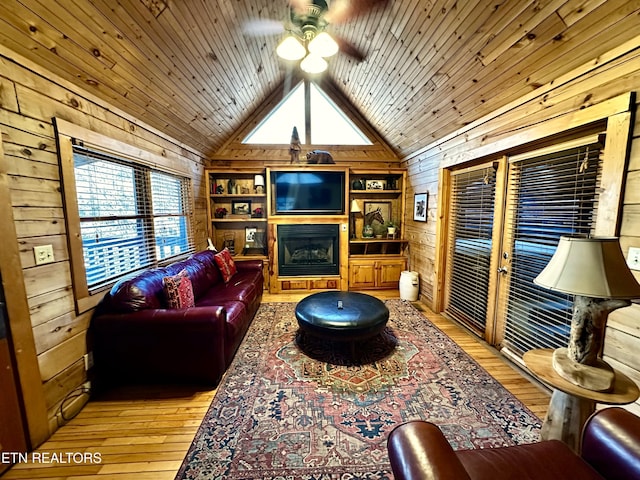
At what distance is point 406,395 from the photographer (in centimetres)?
212

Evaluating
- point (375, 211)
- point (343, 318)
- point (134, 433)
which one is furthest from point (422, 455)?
point (375, 211)

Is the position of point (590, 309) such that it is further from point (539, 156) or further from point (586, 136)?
point (539, 156)

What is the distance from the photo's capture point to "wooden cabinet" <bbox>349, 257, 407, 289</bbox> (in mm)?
4879

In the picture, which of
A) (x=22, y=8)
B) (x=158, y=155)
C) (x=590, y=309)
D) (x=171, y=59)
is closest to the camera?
(x=590, y=309)

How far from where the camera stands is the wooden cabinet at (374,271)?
488cm

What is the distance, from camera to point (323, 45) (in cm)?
227

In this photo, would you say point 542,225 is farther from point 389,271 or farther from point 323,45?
point 389,271

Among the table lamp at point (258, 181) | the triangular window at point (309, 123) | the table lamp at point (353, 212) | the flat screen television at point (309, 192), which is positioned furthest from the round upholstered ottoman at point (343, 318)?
the triangular window at point (309, 123)

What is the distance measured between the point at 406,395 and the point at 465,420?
426 mm

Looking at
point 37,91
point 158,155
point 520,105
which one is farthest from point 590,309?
point 158,155

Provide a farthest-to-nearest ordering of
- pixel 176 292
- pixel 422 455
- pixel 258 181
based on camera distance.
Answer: pixel 258 181 → pixel 176 292 → pixel 422 455

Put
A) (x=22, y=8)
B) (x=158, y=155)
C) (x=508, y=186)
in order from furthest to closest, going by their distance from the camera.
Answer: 1. (x=158, y=155)
2. (x=508, y=186)
3. (x=22, y=8)

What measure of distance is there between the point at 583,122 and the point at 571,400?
177 cm

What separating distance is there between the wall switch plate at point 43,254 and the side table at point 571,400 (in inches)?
121
